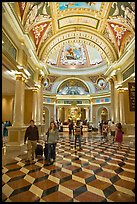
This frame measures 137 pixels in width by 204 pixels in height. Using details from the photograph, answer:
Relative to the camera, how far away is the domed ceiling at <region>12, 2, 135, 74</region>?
801cm

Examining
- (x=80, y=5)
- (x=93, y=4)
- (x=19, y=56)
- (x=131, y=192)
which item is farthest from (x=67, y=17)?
(x=131, y=192)

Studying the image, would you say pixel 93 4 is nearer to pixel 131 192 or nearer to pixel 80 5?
pixel 80 5

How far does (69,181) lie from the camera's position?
359 cm

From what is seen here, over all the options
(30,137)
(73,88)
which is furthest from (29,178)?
(73,88)

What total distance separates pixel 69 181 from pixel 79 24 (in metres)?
11.2

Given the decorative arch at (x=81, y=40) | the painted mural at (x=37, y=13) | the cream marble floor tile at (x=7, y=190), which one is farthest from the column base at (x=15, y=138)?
the decorative arch at (x=81, y=40)

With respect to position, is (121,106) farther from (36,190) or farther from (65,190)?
(36,190)

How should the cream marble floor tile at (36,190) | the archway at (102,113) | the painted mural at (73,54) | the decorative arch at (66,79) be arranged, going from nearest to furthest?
the cream marble floor tile at (36,190) < the painted mural at (73,54) < the archway at (102,113) < the decorative arch at (66,79)

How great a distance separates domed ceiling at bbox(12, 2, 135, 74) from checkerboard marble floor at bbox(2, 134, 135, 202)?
650cm

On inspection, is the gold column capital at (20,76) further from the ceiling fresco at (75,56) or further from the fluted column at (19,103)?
the ceiling fresco at (75,56)

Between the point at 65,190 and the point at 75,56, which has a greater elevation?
the point at 75,56

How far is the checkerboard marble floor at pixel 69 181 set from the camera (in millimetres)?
2840

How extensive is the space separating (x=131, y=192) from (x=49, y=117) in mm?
22149

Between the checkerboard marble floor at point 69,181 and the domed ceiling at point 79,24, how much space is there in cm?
650
